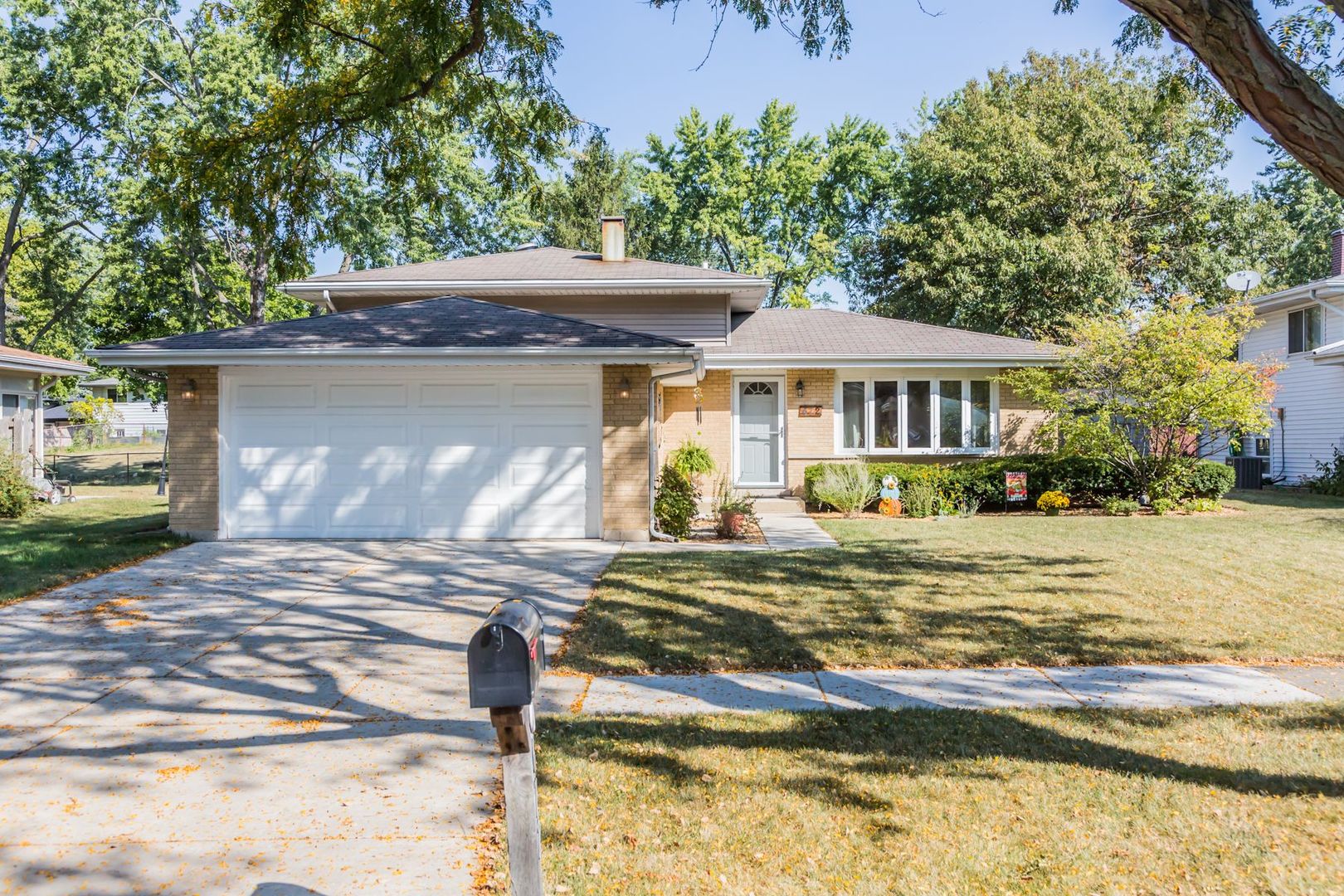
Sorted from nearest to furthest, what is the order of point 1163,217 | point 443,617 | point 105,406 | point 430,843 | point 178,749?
point 430,843, point 178,749, point 443,617, point 1163,217, point 105,406

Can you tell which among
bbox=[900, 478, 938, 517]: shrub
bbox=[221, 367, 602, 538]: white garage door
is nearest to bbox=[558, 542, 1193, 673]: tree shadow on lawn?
bbox=[221, 367, 602, 538]: white garage door

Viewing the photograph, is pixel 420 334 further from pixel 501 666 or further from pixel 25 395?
pixel 25 395

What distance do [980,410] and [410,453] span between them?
450 inches

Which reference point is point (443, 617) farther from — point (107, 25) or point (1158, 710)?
point (107, 25)

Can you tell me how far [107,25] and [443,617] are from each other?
25606 mm

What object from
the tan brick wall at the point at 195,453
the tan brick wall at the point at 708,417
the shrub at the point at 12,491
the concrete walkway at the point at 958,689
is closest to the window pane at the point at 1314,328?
the tan brick wall at the point at 708,417

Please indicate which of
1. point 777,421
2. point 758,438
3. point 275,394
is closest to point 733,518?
point 758,438

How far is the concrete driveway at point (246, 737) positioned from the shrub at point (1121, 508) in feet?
35.2

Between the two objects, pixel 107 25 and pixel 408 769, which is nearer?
pixel 408 769

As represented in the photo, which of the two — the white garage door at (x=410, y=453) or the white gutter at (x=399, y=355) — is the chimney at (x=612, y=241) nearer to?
the white garage door at (x=410, y=453)

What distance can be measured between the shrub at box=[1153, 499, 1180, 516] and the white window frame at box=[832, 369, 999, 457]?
3.22 m

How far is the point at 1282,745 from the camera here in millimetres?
4426

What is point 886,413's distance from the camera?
17.6 meters

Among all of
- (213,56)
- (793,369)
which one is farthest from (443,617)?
(213,56)
